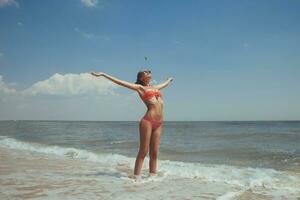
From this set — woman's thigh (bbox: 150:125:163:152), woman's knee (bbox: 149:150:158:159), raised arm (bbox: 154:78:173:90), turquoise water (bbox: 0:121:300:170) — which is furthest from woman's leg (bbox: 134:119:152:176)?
turquoise water (bbox: 0:121:300:170)

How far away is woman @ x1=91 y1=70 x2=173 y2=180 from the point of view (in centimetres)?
648

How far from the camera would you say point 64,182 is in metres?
6.24

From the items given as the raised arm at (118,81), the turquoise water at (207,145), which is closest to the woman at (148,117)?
the raised arm at (118,81)

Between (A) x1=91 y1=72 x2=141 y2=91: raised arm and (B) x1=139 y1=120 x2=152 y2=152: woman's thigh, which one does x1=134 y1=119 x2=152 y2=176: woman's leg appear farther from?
(A) x1=91 y1=72 x2=141 y2=91: raised arm

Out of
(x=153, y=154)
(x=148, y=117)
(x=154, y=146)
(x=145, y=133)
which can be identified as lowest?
(x=153, y=154)

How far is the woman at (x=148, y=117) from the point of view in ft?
21.3

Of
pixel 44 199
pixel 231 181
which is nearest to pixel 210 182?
pixel 231 181

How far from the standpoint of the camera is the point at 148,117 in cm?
653

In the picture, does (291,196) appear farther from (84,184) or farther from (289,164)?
(289,164)

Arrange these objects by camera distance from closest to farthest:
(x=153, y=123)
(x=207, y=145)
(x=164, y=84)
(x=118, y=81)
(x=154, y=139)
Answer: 1. (x=118, y=81)
2. (x=153, y=123)
3. (x=154, y=139)
4. (x=164, y=84)
5. (x=207, y=145)

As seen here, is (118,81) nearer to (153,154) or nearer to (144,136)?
(144,136)

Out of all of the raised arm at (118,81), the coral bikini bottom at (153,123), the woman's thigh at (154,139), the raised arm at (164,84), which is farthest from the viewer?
the raised arm at (164,84)

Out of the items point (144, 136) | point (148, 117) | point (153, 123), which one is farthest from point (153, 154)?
point (148, 117)

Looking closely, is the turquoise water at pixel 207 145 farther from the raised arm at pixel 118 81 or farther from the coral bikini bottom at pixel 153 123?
the raised arm at pixel 118 81
